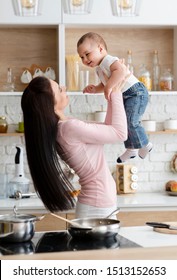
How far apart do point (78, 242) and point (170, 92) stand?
2693 millimetres

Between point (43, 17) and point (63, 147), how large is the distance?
201 centimetres

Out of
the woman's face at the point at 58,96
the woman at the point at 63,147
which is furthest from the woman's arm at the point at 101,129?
the woman's face at the point at 58,96

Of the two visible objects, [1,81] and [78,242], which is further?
[1,81]

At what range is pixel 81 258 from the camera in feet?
8.62

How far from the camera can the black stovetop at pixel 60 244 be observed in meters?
2.71

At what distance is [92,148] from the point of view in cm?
347

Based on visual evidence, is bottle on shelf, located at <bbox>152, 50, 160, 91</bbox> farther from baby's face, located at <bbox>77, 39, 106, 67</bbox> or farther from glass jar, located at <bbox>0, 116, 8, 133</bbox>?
baby's face, located at <bbox>77, 39, 106, 67</bbox>

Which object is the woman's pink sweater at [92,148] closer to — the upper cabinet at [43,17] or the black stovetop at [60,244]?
the black stovetop at [60,244]

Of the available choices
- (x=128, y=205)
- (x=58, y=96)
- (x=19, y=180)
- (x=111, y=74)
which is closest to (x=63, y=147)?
(x=58, y=96)

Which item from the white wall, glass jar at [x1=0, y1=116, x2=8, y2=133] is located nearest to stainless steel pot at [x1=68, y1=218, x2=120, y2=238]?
glass jar at [x1=0, y1=116, x2=8, y2=133]

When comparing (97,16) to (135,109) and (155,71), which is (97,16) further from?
(135,109)

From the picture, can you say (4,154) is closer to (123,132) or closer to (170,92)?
(170,92)
